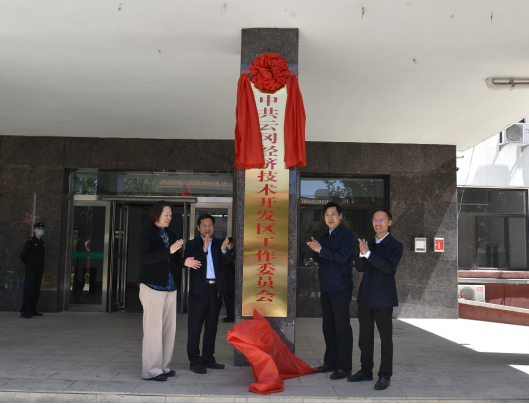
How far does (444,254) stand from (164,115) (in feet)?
19.5

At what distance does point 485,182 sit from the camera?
13164mm

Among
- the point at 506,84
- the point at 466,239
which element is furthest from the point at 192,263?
the point at 466,239

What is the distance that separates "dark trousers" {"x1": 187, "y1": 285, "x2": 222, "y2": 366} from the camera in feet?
17.8

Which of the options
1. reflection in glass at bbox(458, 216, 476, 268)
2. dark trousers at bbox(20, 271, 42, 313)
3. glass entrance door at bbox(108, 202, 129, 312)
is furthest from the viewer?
reflection in glass at bbox(458, 216, 476, 268)

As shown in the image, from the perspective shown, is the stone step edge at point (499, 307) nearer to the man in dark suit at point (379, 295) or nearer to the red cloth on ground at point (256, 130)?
the man in dark suit at point (379, 295)

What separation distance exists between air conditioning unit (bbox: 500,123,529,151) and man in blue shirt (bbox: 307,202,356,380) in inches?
392

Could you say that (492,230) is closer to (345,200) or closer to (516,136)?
(516,136)

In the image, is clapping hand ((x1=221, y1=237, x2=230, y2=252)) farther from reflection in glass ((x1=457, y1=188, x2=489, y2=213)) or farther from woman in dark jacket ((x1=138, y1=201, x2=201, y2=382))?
reflection in glass ((x1=457, y1=188, x2=489, y2=213))

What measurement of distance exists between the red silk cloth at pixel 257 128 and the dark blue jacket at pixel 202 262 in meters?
0.92

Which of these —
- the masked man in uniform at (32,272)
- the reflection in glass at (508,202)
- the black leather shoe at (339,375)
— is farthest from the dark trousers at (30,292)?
the reflection in glass at (508,202)

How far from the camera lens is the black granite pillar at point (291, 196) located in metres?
5.46

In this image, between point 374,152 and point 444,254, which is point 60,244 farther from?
point 444,254

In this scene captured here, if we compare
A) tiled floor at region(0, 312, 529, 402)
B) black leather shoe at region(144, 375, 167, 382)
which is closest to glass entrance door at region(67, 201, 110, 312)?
tiled floor at region(0, 312, 529, 402)

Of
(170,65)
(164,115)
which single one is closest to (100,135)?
(164,115)
